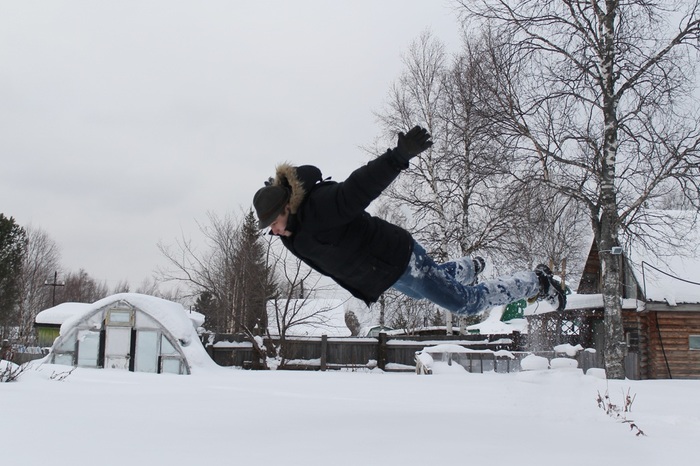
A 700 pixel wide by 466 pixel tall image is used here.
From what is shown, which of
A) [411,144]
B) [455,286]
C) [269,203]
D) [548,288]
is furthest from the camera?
[548,288]

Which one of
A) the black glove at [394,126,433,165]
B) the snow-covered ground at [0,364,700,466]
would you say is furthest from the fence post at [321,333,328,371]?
the black glove at [394,126,433,165]

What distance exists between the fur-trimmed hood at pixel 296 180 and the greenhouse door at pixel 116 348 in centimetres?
1649

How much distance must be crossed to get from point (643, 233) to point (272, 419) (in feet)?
41.7

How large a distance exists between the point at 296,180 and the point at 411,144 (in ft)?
2.68

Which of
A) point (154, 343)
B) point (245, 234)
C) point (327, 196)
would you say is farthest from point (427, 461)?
point (245, 234)

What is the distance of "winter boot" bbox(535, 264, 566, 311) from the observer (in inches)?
225

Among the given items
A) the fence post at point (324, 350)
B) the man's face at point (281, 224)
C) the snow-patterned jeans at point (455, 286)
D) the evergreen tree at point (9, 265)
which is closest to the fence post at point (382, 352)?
the fence post at point (324, 350)

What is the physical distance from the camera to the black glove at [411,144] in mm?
3697

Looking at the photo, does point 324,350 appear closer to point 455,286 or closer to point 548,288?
point 548,288

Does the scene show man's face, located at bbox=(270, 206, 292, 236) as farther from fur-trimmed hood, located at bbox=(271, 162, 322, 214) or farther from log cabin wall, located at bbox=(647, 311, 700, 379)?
log cabin wall, located at bbox=(647, 311, 700, 379)

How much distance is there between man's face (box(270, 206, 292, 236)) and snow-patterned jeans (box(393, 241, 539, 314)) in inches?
39.2

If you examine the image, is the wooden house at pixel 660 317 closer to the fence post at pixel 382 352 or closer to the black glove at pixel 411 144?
the fence post at pixel 382 352

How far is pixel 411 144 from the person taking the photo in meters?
3.71

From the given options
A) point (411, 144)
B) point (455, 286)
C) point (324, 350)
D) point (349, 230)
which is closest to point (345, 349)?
point (324, 350)
